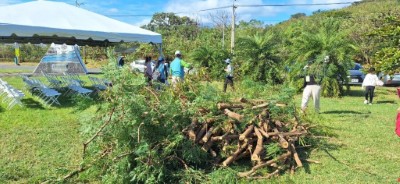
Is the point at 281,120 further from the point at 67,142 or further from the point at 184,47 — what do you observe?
the point at 184,47

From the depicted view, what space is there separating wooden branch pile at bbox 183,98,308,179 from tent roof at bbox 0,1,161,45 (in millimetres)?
6995

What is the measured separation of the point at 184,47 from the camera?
33.4 meters

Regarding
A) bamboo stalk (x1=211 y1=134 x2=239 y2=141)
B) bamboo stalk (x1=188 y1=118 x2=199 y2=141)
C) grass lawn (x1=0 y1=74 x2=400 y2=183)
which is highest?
bamboo stalk (x1=188 y1=118 x2=199 y2=141)

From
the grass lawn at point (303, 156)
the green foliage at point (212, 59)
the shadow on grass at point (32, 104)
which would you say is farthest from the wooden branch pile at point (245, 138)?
the green foliage at point (212, 59)

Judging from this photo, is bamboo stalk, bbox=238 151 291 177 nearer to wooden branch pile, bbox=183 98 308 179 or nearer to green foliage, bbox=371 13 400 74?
wooden branch pile, bbox=183 98 308 179

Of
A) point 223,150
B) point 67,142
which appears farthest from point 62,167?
point 223,150

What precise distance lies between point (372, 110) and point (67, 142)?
894cm

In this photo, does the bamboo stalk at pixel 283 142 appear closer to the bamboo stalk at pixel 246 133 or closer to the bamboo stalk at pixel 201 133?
the bamboo stalk at pixel 246 133

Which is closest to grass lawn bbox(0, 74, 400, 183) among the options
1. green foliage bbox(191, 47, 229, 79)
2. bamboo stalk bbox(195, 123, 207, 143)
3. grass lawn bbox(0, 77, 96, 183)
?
grass lawn bbox(0, 77, 96, 183)

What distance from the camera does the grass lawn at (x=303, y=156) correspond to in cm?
551

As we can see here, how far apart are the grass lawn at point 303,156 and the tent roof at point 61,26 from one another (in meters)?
2.19

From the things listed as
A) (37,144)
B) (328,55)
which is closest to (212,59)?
(328,55)

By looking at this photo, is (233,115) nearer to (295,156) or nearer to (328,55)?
(295,156)

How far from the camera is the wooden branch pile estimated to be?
556cm
